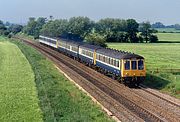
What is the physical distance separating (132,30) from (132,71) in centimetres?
11787

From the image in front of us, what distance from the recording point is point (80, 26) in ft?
510

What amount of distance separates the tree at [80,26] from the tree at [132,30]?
1489 cm

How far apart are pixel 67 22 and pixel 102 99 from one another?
136119mm

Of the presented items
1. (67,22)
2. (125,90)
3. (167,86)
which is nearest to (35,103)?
(125,90)

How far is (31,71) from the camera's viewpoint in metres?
47.0

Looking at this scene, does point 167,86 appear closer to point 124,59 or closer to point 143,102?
point 124,59

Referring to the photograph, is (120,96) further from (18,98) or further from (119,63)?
(18,98)

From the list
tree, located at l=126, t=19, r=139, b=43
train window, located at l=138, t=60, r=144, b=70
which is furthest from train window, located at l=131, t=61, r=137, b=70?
tree, located at l=126, t=19, r=139, b=43

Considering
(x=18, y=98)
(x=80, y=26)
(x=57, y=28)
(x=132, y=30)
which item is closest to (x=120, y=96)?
(x=18, y=98)

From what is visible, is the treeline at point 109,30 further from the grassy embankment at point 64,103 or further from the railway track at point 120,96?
the grassy embankment at point 64,103

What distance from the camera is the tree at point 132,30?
151000mm

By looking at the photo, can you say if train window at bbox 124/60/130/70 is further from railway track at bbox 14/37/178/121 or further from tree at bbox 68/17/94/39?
tree at bbox 68/17/94/39

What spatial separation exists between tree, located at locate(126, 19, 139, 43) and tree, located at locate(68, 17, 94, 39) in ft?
48.9

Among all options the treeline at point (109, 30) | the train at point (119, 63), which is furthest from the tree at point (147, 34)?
the train at point (119, 63)
